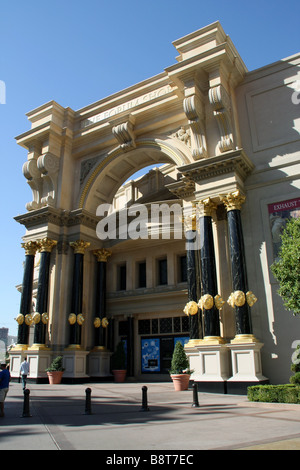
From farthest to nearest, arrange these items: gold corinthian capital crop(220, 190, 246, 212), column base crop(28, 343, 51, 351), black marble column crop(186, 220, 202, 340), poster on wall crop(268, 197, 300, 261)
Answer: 1. column base crop(28, 343, 51, 351)
2. black marble column crop(186, 220, 202, 340)
3. gold corinthian capital crop(220, 190, 246, 212)
4. poster on wall crop(268, 197, 300, 261)

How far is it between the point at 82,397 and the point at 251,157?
1482 cm

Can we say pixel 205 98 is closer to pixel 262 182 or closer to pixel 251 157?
pixel 251 157

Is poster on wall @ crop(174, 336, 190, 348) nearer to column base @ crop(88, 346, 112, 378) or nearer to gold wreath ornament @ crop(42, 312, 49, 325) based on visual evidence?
column base @ crop(88, 346, 112, 378)

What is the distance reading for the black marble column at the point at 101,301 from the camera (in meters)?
→ 26.8

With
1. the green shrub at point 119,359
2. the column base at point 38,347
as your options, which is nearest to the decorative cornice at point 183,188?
the green shrub at point 119,359

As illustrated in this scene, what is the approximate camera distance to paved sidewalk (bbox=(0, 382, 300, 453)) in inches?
266

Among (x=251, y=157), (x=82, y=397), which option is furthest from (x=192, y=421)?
(x=251, y=157)

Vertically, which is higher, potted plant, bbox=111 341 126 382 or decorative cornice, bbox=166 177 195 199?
decorative cornice, bbox=166 177 195 199

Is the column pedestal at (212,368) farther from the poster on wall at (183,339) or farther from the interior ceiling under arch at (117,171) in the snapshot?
the interior ceiling under arch at (117,171)

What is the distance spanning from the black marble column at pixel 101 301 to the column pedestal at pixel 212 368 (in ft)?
33.0

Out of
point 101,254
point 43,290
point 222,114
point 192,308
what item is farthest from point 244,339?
point 101,254

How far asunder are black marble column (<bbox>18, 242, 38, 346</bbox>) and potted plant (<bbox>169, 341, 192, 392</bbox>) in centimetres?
1131

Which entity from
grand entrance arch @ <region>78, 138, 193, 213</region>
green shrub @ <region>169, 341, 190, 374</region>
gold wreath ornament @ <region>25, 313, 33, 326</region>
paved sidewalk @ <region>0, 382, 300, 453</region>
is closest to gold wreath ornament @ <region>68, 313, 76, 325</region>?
gold wreath ornament @ <region>25, 313, 33, 326</region>

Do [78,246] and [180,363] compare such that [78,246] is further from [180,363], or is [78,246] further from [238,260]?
[238,260]
